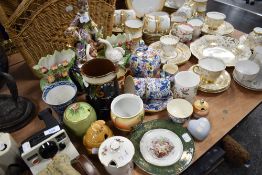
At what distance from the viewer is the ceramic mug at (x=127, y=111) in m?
0.71

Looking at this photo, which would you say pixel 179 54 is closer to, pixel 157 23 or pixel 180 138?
pixel 157 23

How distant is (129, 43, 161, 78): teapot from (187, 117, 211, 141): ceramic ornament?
234 mm

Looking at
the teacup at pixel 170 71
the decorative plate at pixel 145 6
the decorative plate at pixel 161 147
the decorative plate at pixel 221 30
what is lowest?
the decorative plate at pixel 161 147

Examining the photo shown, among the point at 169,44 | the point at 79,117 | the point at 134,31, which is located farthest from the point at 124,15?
the point at 79,117

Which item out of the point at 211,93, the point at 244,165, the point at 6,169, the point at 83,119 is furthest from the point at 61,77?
the point at 244,165

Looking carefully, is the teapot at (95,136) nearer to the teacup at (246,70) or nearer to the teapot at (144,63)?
the teapot at (144,63)

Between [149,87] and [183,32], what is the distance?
402 mm

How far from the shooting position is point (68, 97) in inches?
32.4

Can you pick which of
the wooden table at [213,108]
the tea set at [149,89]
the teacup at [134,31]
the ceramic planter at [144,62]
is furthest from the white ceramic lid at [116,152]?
the teacup at [134,31]

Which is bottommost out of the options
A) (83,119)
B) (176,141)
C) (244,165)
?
(244,165)

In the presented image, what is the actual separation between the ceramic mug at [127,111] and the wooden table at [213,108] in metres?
0.08

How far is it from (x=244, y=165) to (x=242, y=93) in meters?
0.66

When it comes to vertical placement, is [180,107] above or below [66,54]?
below

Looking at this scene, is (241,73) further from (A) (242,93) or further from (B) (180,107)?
(B) (180,107)
